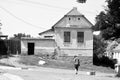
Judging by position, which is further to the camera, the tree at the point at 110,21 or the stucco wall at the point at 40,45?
the stucco wall at the point at 40,45

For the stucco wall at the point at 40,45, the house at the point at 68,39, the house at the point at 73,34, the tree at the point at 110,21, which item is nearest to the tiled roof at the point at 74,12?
the house at the point at 68,39

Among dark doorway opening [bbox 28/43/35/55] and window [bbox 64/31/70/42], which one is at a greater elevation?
window [bbox 64/31/70/42]

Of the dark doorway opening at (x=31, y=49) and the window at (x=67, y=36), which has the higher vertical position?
the window at (x=67, y=36)

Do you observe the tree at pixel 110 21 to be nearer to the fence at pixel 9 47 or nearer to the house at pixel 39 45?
the house at pixel 39 45

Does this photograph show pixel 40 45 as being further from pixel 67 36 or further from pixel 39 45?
pixel 67 36

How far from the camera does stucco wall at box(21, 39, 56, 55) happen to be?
5034 centimetres

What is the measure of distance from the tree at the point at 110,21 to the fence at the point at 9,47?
2123 cm

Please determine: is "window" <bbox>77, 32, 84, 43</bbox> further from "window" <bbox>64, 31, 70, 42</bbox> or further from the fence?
the fence

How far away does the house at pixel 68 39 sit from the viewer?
164ft

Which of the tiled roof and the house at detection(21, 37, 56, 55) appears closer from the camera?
the house at detection(21, 37, 56, 55)

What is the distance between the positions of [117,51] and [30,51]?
142ft

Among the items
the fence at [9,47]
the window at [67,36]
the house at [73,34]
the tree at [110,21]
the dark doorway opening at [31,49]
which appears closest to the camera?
the tree at [110,21]

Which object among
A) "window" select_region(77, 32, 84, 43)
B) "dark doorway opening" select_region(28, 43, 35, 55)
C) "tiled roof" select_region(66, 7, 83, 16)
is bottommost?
"dark doorway opening" select_region(28, 43, 35, 55)

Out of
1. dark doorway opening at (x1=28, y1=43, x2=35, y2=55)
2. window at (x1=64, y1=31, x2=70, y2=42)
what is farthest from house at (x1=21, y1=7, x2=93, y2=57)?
dark doorway opening at (x1=28, y1=43, x2=35, y2=55)
